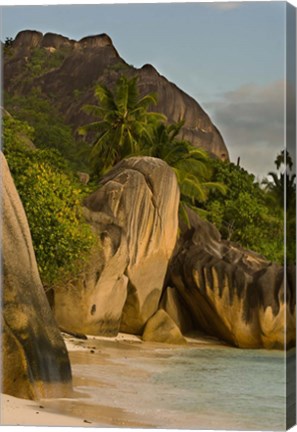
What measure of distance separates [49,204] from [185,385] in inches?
86.6

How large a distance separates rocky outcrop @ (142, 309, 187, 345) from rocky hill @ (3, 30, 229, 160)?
1561 mm

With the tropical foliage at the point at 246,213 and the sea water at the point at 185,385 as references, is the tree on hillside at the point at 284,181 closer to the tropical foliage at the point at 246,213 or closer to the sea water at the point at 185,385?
the tropical foliage at the point at 246,213

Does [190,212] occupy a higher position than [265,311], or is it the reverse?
[190,212]

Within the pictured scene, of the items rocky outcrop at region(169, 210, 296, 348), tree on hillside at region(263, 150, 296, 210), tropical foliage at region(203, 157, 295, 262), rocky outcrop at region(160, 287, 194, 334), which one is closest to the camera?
tree on hillside at region(263, 150, 296, 210)

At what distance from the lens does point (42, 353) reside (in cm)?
1109

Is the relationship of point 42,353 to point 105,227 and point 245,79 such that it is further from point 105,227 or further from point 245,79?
point 245,79

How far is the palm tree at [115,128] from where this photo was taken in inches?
448

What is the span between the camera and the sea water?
10477 millimetres

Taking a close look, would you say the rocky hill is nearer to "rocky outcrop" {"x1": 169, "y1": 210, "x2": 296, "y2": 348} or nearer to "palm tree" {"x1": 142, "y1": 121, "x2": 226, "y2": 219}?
Result: "palm tree" {"x1": 142, "y1": 121, "x2": 226, "y2": 219}

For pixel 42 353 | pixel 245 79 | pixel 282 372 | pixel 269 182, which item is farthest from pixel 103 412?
pixel 245 79

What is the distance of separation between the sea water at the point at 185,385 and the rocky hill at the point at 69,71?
73.1 inches

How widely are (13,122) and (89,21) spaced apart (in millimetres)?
1131

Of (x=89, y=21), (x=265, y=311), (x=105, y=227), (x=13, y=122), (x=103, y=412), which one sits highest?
(x=89, y=21)

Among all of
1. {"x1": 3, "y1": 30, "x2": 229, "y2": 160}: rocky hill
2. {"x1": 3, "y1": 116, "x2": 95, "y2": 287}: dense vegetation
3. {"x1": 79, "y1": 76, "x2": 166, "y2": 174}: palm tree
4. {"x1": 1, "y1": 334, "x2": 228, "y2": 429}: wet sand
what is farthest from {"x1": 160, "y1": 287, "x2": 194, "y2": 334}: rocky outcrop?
{"x1": 3, "y1": 30, "x2": 229, "y2": 160}: rocky hill
